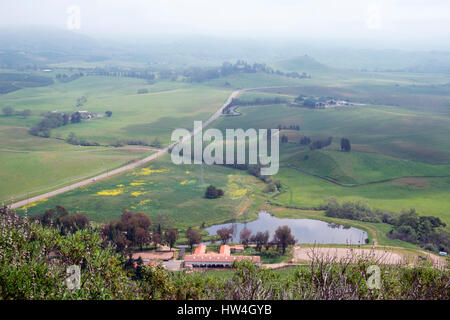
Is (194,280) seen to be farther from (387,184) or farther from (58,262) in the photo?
(387,184)

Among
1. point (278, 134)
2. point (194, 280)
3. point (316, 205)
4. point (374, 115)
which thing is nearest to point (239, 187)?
point (316, 205)

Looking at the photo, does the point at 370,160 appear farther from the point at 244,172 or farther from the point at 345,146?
the point at 244,172

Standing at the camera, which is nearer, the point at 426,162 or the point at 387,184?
the point at 387,184

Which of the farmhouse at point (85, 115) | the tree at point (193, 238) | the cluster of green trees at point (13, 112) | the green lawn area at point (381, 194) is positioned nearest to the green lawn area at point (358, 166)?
the green lawn area at point (381, 194)

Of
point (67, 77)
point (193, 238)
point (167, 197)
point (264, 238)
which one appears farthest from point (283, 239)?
point (67, 77)

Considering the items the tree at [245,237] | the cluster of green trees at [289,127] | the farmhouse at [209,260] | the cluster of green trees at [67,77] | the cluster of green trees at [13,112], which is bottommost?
the tree at [245,237]

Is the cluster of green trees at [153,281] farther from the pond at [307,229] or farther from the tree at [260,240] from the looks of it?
the pond at [307,229]
